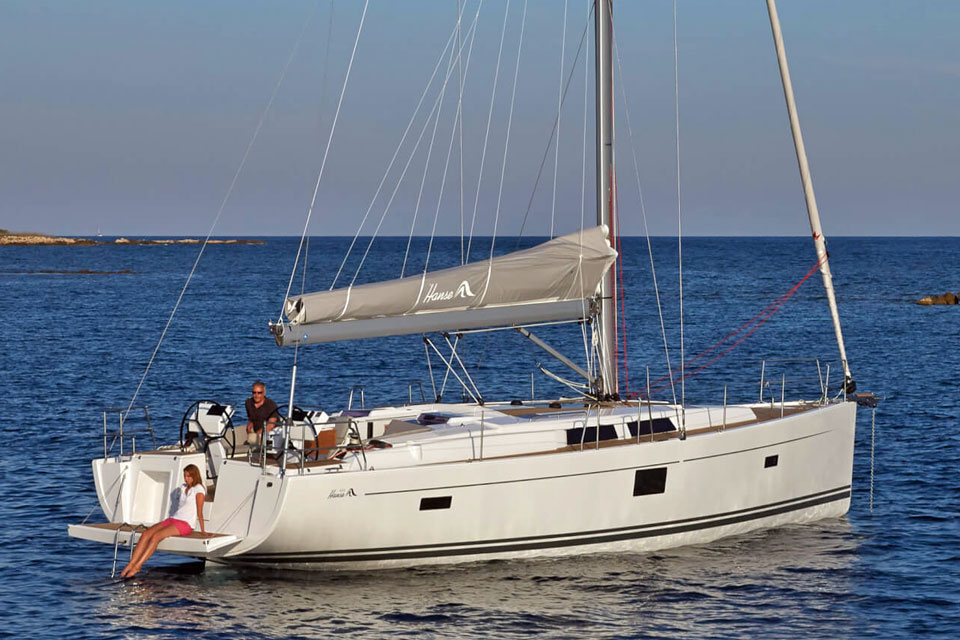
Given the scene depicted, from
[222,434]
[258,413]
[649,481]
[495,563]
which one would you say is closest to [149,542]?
[222,434]

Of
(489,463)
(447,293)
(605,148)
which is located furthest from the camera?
(605,148)

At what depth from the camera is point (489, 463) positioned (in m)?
15.1

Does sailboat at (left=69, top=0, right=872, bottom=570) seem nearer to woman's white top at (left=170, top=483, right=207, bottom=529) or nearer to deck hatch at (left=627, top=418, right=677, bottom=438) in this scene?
deck hatch at (left=627, top=418, right=677, bottom=438)

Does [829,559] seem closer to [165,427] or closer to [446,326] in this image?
[446,326]

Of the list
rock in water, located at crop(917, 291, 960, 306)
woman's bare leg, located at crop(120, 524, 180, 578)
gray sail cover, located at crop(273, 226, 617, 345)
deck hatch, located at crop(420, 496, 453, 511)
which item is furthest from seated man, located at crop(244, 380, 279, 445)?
rock in water, located at crop(917, 291, 960, 306)

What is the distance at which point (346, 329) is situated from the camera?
1516 cm

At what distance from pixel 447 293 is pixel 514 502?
277 centimetres

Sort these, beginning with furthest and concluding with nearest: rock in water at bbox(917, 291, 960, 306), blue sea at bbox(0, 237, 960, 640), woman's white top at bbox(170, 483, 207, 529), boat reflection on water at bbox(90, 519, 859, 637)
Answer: rock in water at bbox(917, 291, 960, 306) < woman's white top at bbox(170, 483, 207, 529) < blue sea at bbox(0, 237, 960, 640) < boat reflection on water at bbox(90, 519, 859, 637)

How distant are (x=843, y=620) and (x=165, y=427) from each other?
663 inches

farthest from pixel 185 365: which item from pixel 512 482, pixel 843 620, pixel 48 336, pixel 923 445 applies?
pixel 843 620

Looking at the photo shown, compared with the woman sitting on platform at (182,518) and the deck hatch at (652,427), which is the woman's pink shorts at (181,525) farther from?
the deck hatch at (652,427)

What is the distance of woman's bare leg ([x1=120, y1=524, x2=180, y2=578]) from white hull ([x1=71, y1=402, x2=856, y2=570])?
152 mm

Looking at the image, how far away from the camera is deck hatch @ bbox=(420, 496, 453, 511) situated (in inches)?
588

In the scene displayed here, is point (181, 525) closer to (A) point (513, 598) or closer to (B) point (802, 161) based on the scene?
(A) point (513, 598)
